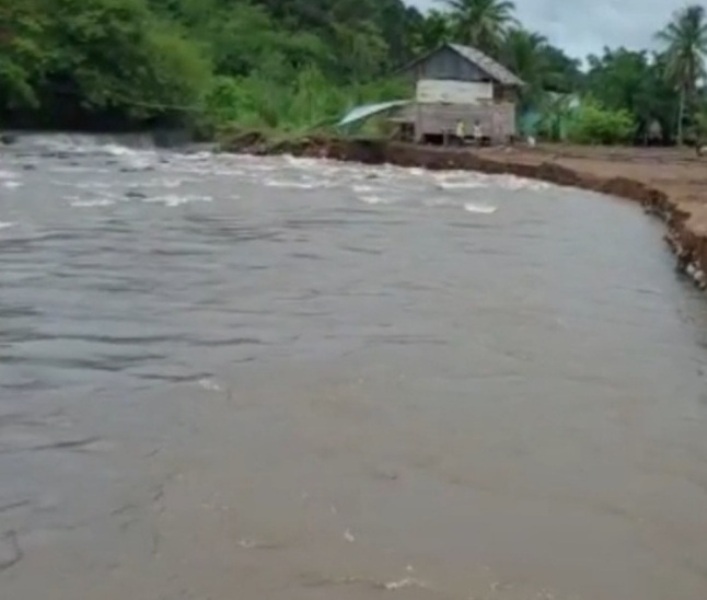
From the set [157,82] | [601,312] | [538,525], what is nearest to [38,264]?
[601,312]

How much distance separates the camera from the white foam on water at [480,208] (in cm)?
2521

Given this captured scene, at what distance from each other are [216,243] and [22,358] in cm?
844

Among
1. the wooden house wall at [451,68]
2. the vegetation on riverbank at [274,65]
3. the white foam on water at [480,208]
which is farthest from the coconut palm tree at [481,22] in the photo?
the white foam on water at [480,208]

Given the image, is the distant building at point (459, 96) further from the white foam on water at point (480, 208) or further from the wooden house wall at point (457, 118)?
the white foam on water at point (480, 208)

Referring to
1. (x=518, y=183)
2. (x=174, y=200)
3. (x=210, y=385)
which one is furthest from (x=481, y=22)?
(x=210, y=385)

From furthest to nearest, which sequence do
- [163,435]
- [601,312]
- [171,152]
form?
[171,152]
[601,312]
[163,435]

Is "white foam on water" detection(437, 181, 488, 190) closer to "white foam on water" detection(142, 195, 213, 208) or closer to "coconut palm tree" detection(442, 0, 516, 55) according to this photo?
"white foam on water" detection(142, 195, 213, 208)

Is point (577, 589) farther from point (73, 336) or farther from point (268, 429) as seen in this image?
point (73, 336)

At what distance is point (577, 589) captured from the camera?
6.00m

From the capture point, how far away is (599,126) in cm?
5394

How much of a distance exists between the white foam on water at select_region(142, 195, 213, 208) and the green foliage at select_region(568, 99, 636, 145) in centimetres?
3132

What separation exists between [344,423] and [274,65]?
5544 cm

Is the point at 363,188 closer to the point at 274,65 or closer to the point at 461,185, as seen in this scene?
the point at 461,185

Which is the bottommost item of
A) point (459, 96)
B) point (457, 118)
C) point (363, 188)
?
point (363, 188)
